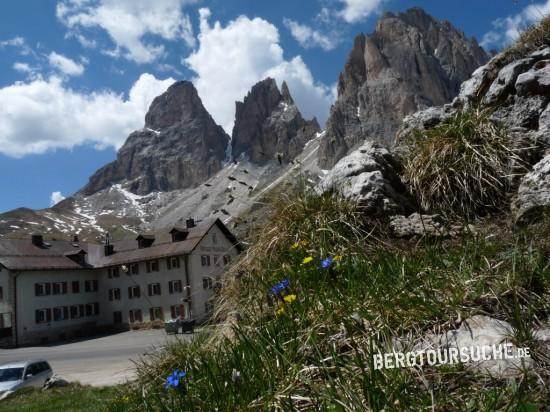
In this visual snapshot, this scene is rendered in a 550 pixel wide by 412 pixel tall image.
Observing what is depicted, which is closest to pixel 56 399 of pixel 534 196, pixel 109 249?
pixel 534 196

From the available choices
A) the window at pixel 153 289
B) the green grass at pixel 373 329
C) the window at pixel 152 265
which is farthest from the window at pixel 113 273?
the green grass at pixel 373 329

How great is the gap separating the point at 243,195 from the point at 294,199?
710mm

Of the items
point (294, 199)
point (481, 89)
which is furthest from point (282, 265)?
point (481, 89)

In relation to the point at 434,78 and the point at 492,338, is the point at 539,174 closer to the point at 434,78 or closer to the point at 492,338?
the point at 492,338

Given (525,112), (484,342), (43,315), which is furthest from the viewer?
(43,315)

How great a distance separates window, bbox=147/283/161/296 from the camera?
6181cm

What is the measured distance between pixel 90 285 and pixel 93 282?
0.74 metres

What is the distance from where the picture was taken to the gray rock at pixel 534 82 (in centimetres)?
571

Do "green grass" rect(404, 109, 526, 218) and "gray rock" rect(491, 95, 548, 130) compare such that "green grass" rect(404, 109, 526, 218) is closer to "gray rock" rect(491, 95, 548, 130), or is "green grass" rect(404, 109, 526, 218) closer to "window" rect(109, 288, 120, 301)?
"gray rock" rect(491, 95, 548, 130)

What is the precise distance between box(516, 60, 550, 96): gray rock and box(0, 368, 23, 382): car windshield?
22.2m

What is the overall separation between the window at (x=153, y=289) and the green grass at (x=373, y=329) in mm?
59966

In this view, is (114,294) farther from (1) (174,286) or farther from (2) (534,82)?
(2) (534,82)

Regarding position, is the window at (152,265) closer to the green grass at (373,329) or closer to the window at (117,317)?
the window at (117,317)

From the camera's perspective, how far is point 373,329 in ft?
9.00
